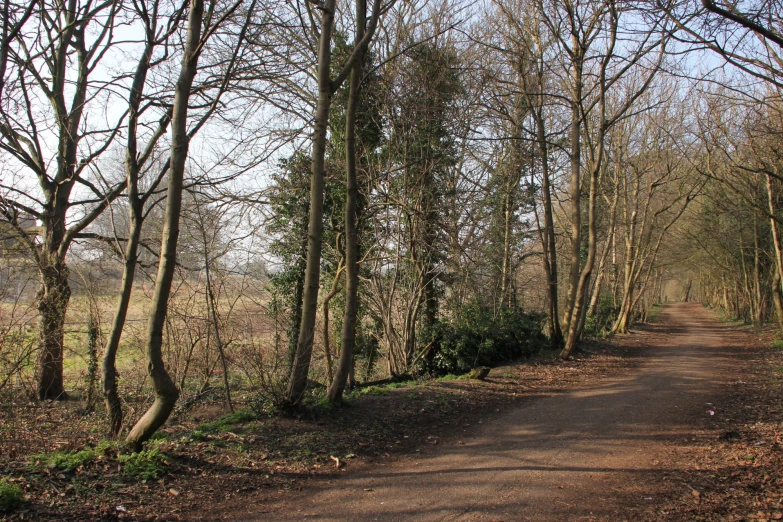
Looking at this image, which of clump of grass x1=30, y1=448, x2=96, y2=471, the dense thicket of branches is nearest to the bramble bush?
the dense thicket of branches

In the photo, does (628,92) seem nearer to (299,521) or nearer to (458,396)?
(458,396)

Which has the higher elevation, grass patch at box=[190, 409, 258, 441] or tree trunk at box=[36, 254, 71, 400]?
tree trunk at box=[36, 254, 71, 400]

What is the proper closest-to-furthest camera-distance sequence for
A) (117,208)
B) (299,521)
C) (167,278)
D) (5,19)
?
1. (299,521)
2. (167,278)
3. (5,19)
4. (117,208)

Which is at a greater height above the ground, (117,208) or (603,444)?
(117,208)

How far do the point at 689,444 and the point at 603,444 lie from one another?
1.15m

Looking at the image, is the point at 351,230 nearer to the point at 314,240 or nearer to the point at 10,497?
the point at 314,240

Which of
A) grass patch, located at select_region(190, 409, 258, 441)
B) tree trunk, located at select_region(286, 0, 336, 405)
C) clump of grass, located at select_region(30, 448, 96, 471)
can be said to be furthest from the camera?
tree trunk, located at select_region(286, 0, 336, 405)

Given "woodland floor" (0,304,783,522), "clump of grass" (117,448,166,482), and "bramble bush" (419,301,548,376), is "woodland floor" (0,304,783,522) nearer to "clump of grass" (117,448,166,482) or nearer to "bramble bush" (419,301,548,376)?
"clump of grass" (117,448,166,482)

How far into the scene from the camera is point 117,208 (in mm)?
13078

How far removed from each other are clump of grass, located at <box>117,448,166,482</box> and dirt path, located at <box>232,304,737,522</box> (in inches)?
42.9

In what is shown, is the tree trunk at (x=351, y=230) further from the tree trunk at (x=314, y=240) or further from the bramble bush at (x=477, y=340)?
the bramble bush at (x=477, y=340)

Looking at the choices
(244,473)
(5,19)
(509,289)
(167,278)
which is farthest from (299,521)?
(509,289)

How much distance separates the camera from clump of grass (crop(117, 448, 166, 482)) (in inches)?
204

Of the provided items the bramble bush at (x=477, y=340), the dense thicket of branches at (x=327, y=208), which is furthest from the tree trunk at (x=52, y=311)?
the bramble bush at (x=477, y=340)
